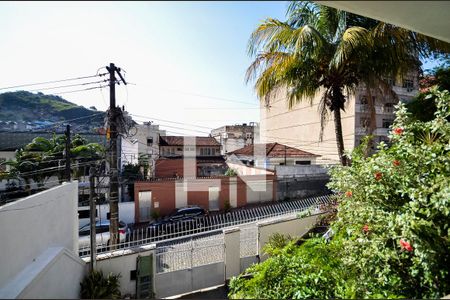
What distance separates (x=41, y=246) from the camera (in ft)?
16.7

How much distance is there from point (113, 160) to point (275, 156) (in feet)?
47.7

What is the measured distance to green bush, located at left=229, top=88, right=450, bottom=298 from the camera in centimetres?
278

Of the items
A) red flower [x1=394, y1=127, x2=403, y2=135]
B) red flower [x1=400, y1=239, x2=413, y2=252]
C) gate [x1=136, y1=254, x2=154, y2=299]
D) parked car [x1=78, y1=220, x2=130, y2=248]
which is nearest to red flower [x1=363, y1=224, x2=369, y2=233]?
red flower [x1=400, y1=239, x2=413, y2=252]

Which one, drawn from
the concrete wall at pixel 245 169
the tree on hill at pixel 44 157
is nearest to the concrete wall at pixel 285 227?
the concrete wall at pixel 245 169

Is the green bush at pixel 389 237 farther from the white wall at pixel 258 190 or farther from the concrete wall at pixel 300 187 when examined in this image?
the concrete wall at pixel 300 187

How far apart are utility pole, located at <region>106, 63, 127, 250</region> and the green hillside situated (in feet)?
6.47

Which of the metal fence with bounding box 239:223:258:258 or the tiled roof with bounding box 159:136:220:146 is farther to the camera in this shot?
the tiled roof with bounding box 159:136:220:146

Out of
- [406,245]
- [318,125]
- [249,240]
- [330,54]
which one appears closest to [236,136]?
[318,125]

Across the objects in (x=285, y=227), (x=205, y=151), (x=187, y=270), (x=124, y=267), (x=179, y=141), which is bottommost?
(x=187, y=270)

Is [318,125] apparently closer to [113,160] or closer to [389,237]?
[113,160]

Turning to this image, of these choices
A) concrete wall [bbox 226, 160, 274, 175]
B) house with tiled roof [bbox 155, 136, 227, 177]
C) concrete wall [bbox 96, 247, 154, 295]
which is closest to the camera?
concrete wall [bbox 96, 247, 154, 295]

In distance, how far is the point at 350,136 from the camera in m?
21.1

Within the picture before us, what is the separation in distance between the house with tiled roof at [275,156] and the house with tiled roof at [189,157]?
286cm

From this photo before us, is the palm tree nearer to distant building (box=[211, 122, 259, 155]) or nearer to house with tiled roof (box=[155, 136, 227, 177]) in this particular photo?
house with tiled roof (box=[155, 136, 227, 177])
